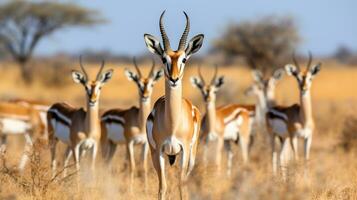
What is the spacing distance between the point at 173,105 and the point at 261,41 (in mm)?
26856

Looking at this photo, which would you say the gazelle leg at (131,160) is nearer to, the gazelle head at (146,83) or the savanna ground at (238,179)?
the savanna ground at (238,179)

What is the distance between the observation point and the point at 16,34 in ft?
126

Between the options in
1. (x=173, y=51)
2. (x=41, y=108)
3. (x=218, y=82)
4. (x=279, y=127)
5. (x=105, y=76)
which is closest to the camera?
(x=173, y=51)

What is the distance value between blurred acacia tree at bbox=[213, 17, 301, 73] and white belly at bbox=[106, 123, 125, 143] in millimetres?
19891

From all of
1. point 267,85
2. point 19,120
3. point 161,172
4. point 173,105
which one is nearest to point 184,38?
point 173,105

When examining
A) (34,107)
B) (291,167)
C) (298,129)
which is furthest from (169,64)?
(34,107)

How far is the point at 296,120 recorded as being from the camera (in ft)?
45.2

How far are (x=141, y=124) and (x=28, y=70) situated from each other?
25797 millimetres

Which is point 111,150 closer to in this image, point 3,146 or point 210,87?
point 210,87

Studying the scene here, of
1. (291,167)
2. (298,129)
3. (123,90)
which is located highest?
(123,90)

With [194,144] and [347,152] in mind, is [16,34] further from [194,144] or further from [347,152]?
[194,144]

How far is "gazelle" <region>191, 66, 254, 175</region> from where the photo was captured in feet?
47.5

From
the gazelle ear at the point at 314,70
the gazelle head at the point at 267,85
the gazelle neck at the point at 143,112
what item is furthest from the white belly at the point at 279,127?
the gazelle head at the point at 267,85

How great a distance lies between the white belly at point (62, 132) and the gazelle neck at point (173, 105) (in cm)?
426
